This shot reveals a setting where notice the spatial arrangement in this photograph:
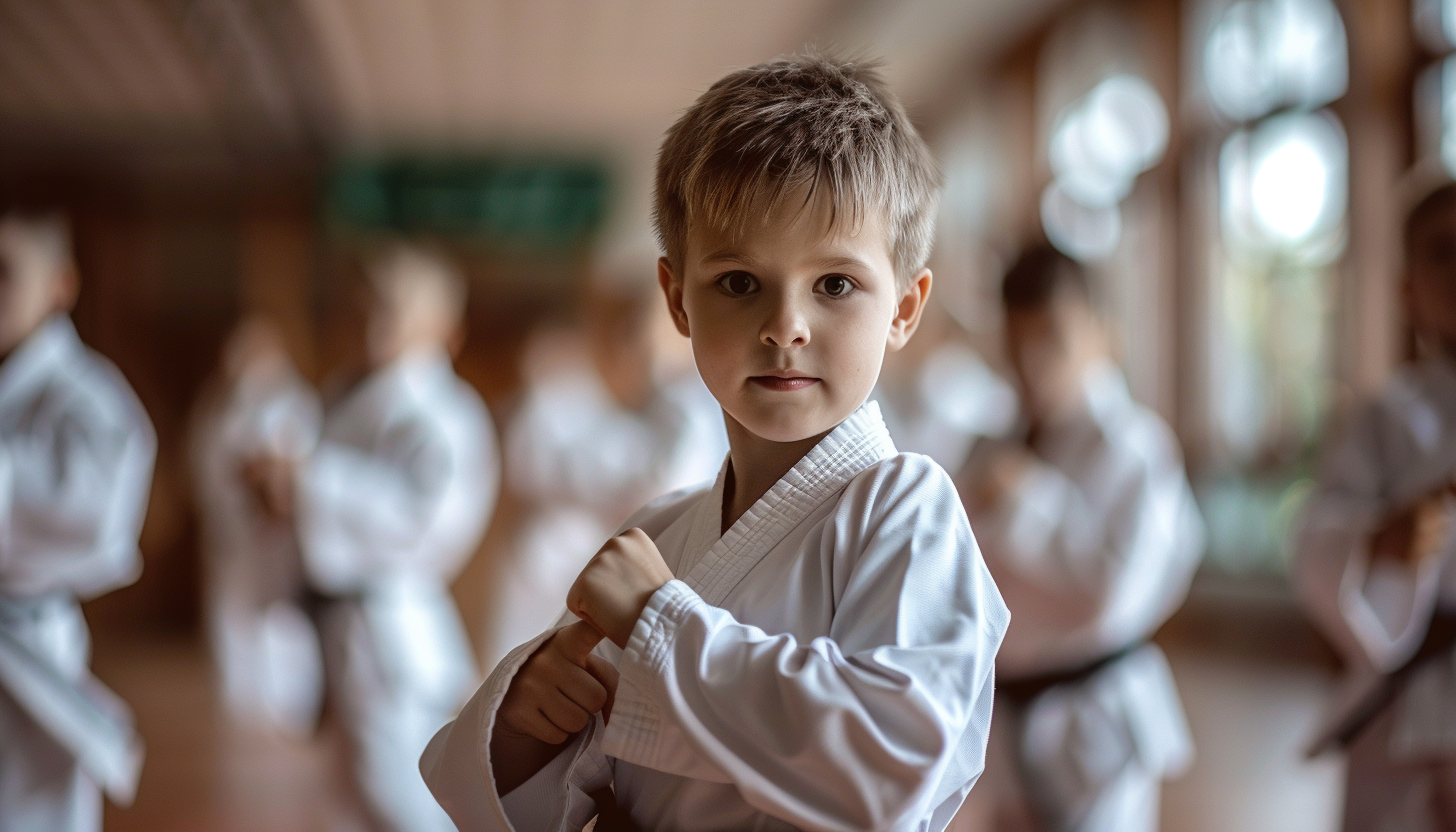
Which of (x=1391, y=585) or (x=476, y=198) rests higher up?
(x=476, y=198)

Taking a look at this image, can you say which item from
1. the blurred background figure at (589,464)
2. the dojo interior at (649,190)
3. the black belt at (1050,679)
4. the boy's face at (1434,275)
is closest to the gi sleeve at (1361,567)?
the boy's face at (1434,275)

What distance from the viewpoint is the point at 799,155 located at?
3.58ft

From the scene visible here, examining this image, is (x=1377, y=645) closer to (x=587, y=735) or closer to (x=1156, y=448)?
(x=1156, y=448)

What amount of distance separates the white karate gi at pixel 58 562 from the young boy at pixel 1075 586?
2.30 metres

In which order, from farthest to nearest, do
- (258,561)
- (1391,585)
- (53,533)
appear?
(258,561) → (53,533) → (1391,585)

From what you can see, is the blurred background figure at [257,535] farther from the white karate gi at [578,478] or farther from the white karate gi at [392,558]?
the white karate gi at [578,478]

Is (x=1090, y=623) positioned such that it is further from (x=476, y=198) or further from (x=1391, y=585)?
(x=476, y=198)

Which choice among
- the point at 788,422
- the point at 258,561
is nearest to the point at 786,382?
the point at 788,422

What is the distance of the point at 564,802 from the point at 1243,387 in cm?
851

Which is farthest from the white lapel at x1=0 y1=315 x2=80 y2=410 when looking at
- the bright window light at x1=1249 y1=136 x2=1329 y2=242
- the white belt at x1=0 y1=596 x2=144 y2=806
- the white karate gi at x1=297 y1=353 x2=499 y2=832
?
the bright window light at x1=1249 y1=136 x2=1329 y2=242

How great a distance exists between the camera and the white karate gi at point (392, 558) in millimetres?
3639

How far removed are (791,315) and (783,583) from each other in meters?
0.29

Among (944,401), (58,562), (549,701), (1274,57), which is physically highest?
(1274,57)

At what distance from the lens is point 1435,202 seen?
2.36 m
